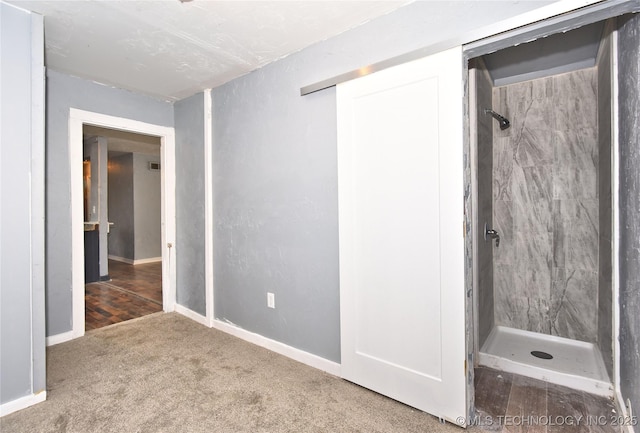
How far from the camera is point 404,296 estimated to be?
6.03 ft

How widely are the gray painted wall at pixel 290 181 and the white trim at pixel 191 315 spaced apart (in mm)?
261

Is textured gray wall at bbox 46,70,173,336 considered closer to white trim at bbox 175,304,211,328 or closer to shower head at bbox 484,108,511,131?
white trim at bbox 175,304,211,328

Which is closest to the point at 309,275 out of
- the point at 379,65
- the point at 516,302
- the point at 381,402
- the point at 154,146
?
the point at 381,402

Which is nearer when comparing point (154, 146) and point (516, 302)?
point (516, 302)

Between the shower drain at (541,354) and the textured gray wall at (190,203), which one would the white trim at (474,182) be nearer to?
the shower drain at (541,354)

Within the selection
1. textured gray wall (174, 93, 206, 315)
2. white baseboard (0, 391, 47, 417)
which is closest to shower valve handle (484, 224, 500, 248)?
textured gray wall (174, 93, 206, 315)

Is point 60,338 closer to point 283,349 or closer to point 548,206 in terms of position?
point 283,349

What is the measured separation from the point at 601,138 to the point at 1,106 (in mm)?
3941

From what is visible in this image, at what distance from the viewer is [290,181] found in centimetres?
244

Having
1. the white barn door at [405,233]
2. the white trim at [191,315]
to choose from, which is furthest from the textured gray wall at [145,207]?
the white barn door at [405,233]

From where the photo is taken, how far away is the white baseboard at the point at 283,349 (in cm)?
223

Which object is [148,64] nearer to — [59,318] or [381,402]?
[59,318]

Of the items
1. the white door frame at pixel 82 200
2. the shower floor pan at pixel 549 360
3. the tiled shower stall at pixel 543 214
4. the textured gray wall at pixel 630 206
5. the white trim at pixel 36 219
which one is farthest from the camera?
the white door frame at pixel 82 200

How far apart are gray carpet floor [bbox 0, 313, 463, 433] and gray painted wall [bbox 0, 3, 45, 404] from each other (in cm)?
29
